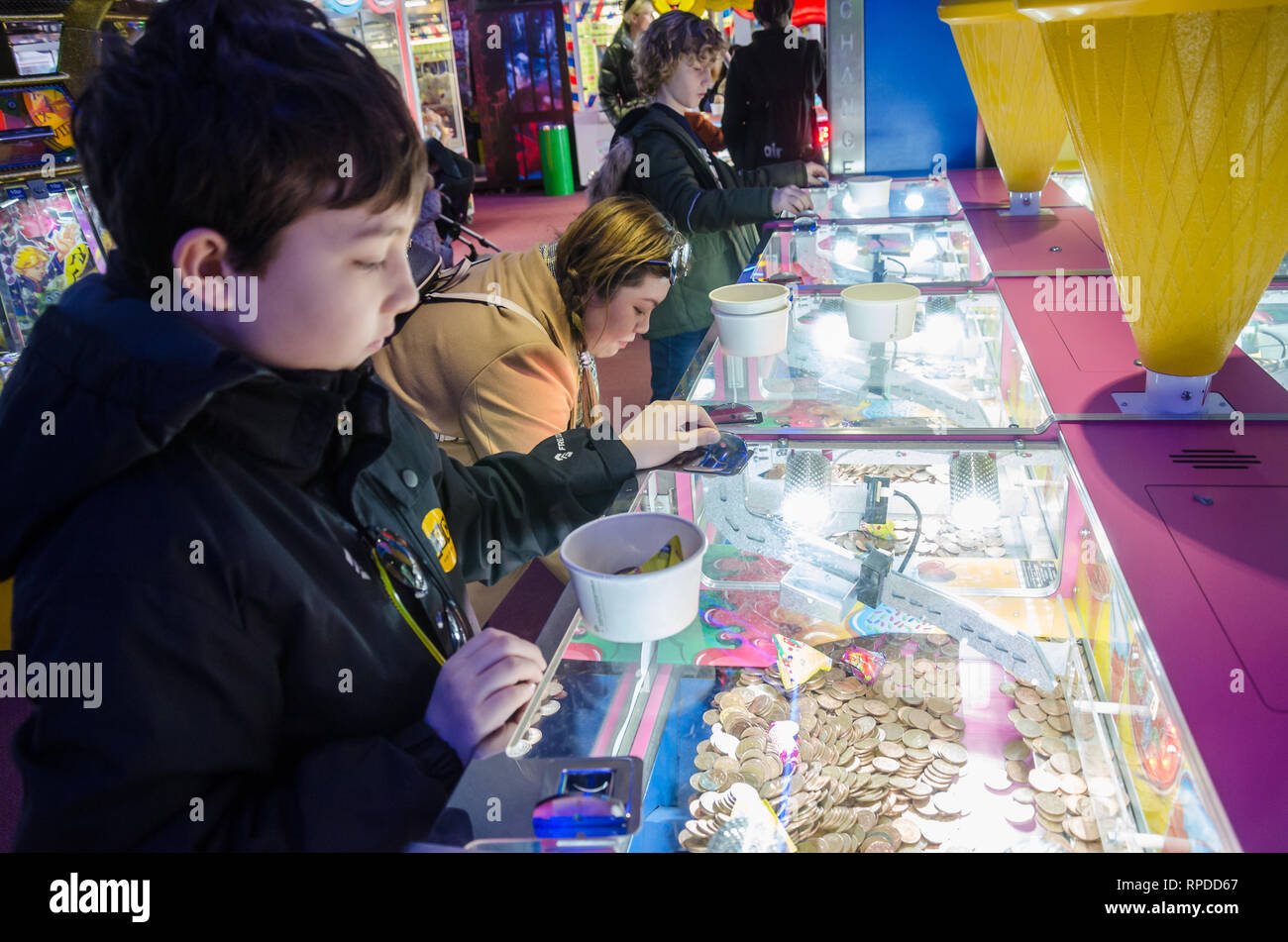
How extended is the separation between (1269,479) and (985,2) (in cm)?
144

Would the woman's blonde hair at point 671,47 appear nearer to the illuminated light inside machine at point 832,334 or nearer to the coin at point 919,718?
the illuminated light inside machine at point 832,334

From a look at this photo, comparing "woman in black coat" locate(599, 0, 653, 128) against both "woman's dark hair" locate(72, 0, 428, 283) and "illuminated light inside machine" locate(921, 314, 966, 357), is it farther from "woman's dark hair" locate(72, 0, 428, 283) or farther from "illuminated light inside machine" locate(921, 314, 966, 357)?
"woman's dark hair" locate(72, 0, 428, 283)

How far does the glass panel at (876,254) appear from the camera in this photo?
99.0 inches

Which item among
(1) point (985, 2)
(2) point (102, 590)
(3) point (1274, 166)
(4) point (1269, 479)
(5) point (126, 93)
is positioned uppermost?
(1) point (985, 2)

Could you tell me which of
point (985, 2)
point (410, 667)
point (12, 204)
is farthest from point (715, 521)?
point (12, 204)

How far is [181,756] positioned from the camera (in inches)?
27.6

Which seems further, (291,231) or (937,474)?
(937,474)

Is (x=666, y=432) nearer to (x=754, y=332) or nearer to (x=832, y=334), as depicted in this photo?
(x=754, y=332)

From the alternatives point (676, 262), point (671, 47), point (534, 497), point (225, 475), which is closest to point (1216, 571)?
point (534, 497)

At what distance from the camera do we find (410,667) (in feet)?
3.15

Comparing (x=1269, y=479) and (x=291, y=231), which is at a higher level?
(x=291, y=231)

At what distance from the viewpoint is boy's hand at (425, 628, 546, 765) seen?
0.85 meters

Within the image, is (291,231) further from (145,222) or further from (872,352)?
(872,352)

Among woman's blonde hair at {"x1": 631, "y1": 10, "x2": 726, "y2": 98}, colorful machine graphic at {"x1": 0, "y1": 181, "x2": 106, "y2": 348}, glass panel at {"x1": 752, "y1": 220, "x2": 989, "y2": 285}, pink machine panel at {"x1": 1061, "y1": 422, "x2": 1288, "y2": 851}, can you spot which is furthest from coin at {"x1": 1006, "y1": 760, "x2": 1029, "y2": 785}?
colorful machine graphic at {"x1": 0, "y1": 181, "x2": 106, "y2": 348}
